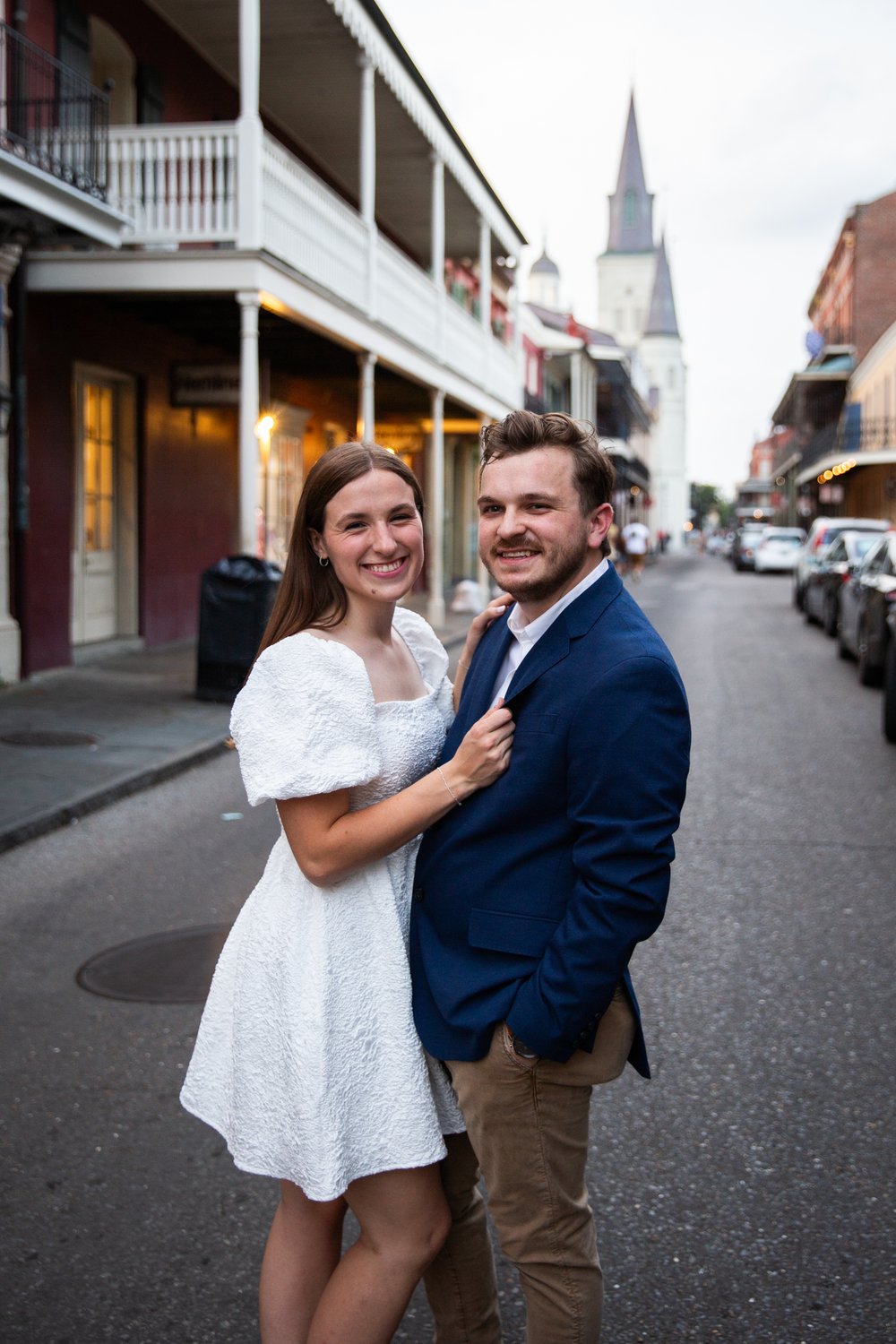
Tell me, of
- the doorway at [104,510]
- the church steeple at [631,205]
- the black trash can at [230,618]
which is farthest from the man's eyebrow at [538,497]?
the church steeple at [631,205]

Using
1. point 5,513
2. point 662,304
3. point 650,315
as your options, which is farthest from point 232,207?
point 662,304

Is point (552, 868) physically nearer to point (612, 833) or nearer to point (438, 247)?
point (612, 833)

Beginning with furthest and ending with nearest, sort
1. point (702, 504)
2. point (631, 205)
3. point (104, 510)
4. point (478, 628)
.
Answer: point (702, 504) → point (631, 205) → point (104, 510) → point (478, 628)

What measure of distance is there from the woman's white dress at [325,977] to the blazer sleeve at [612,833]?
1.16 ft

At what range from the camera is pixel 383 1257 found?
2.19 meters

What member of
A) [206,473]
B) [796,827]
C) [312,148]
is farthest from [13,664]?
[312,148]

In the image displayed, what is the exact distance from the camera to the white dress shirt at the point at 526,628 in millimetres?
2113

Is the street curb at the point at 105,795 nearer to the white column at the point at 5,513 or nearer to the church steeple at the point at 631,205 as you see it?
the white column at the point at 5,513

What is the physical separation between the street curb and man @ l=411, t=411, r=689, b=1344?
5.03m

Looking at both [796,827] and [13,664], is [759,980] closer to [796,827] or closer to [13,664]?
[796,827]

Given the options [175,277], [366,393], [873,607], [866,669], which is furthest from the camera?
[366,393]

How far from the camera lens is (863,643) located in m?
13.5

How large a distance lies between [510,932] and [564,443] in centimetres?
79

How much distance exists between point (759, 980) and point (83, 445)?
10.9 meters
